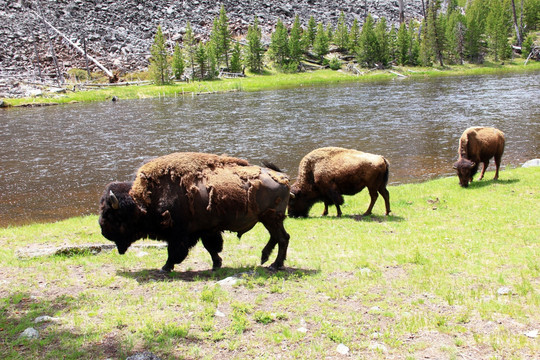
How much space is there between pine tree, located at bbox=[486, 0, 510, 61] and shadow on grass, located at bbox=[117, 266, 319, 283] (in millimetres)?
110486

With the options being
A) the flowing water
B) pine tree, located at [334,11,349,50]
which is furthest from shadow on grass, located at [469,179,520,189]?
pine tree, located at [334,11,349,50]

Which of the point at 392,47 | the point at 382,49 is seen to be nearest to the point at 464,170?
the point at 382,49

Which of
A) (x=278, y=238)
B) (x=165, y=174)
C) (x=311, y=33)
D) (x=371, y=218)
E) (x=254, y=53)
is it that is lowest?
(x=371, y=218)

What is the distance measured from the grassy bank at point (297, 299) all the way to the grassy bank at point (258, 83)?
56341mm

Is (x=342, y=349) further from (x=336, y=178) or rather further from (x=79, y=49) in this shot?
(x=79, y=49)

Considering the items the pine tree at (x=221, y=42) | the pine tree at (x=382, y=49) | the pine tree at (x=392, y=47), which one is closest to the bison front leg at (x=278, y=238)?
the pine tree at (x=221, y=42)

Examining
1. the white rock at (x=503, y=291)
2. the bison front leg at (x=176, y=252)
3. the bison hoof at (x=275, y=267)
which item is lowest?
the bison hoof at (x=275, y=267)

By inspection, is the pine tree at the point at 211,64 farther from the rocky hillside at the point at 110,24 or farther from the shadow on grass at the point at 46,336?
the shadow on grass at the point at 46,336

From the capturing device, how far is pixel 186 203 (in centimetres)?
789

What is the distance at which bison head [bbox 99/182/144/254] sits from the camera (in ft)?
25.7

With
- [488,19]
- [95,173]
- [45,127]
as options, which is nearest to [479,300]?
[95,173]

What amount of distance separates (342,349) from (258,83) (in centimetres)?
7366

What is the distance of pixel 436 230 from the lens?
1106cm

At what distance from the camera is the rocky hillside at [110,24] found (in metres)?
82.1
